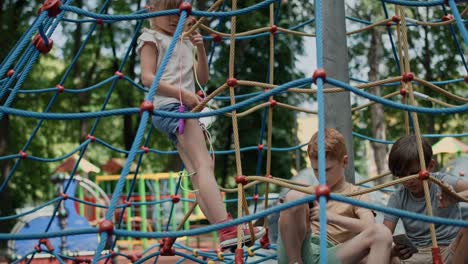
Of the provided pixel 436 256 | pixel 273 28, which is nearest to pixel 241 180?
pixel 436 256

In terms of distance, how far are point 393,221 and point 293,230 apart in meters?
0.46

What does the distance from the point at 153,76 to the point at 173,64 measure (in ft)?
0.53

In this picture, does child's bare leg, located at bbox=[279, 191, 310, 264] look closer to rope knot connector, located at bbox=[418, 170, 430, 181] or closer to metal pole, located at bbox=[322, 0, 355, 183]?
rope knot connector, located at bbox=[418, 170, 430, 181]

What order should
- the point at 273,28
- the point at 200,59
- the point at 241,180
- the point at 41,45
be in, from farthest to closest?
the point at 273,28, the point at 200,59, the point at 241,180, the point at 41,45

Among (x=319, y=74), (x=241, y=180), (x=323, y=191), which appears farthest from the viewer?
(x=241, y=180)

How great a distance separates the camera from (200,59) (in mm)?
2449

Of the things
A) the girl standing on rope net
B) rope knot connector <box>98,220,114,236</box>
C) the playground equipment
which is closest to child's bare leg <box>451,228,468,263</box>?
the girl standing on rope net

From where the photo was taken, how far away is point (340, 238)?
2.16m

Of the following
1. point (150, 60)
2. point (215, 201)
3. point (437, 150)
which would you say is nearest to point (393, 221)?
point (215, 201)

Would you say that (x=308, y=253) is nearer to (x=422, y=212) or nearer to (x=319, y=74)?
(x=422, y=212)

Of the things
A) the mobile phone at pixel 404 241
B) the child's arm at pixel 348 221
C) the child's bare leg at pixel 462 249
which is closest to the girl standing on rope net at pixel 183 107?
the child's arm at pixel 348 221

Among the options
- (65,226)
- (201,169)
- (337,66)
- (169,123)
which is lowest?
(65,226)

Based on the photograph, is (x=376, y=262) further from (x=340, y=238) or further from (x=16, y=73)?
(x=16, y=73)

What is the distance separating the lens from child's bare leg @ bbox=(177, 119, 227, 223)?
216cm
